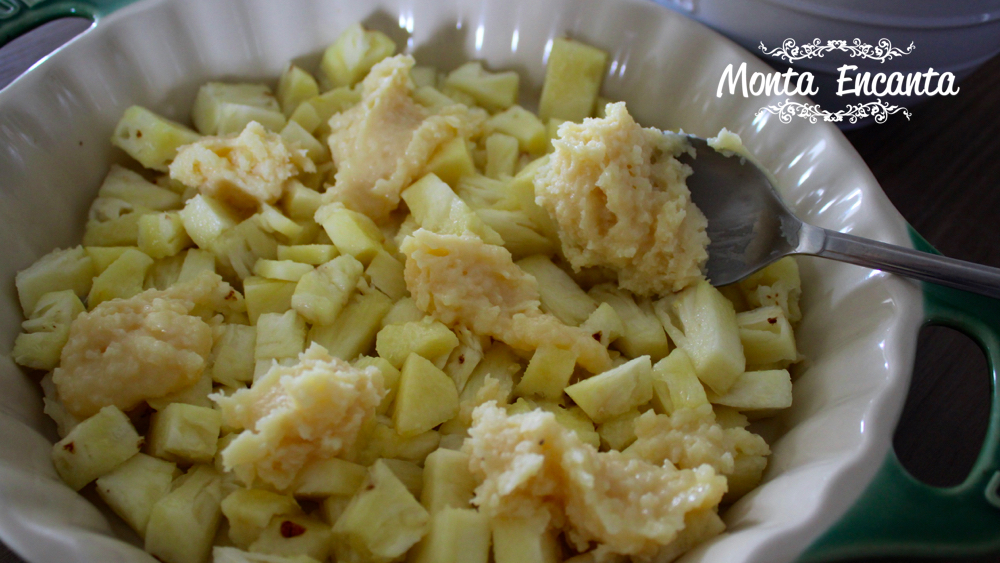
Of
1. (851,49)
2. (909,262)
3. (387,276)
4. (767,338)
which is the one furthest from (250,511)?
(851,49)

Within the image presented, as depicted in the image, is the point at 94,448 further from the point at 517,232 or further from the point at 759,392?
the point at 759,392

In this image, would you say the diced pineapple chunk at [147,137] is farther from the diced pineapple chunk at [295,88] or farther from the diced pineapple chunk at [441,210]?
the diced pineapple chunk at [441,210]

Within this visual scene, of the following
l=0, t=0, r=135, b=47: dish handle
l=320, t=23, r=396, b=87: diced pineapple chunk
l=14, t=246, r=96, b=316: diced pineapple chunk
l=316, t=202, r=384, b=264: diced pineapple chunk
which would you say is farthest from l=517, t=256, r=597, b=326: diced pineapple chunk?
l=0, t=0, r=135, b=47: dish handle

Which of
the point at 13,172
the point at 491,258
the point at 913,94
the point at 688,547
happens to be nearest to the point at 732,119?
the point at 913,94

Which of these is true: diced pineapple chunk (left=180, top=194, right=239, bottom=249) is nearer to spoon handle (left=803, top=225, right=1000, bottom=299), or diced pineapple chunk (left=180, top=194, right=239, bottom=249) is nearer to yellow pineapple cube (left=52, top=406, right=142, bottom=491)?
yellow pineapple cube (left=52, top=406, right=142, bottom=491)

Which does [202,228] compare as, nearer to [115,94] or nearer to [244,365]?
[244,365]
